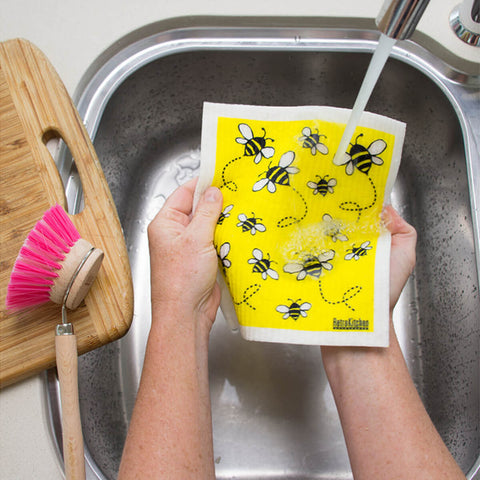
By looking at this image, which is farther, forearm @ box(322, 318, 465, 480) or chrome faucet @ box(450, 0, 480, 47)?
chrome faucet @ box(450, 0, 480, 47)

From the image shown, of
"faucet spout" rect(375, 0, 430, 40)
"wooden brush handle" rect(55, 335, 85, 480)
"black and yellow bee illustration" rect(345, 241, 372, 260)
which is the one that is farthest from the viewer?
"black and yellow bee illustration" rect(345, 241, 372, 260)

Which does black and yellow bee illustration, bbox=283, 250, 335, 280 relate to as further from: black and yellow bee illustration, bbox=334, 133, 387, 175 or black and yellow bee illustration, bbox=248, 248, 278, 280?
black and yellow bee illustration, bbox=334, 133, 387, 175

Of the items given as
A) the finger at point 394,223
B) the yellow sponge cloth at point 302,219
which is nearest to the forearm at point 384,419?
the yellow sponge cloth at point 302,219

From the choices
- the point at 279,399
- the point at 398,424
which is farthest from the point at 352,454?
the point at 279,399

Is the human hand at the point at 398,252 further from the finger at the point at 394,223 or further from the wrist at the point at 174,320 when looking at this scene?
the wrist at the point at 174,320

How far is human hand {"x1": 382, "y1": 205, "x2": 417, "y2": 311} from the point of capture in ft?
1.95

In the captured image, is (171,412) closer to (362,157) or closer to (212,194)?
(212,194)

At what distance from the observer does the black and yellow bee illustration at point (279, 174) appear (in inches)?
23.3

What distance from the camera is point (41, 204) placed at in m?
0.57

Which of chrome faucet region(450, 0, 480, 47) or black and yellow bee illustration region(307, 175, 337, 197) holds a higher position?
chrome faucet region(450, 0, 480, 47)

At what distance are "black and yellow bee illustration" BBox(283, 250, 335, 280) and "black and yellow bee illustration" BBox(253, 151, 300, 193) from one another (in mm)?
107

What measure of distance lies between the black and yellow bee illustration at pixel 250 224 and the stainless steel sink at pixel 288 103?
25cm

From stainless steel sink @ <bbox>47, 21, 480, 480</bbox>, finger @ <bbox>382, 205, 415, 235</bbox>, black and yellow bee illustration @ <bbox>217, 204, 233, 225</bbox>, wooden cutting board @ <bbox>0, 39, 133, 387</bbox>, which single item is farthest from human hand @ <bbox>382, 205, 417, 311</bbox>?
wooden cutting board @ <bbox>0, 39, 133, 387</bbox>

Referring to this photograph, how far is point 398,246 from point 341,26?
358 millimetres
